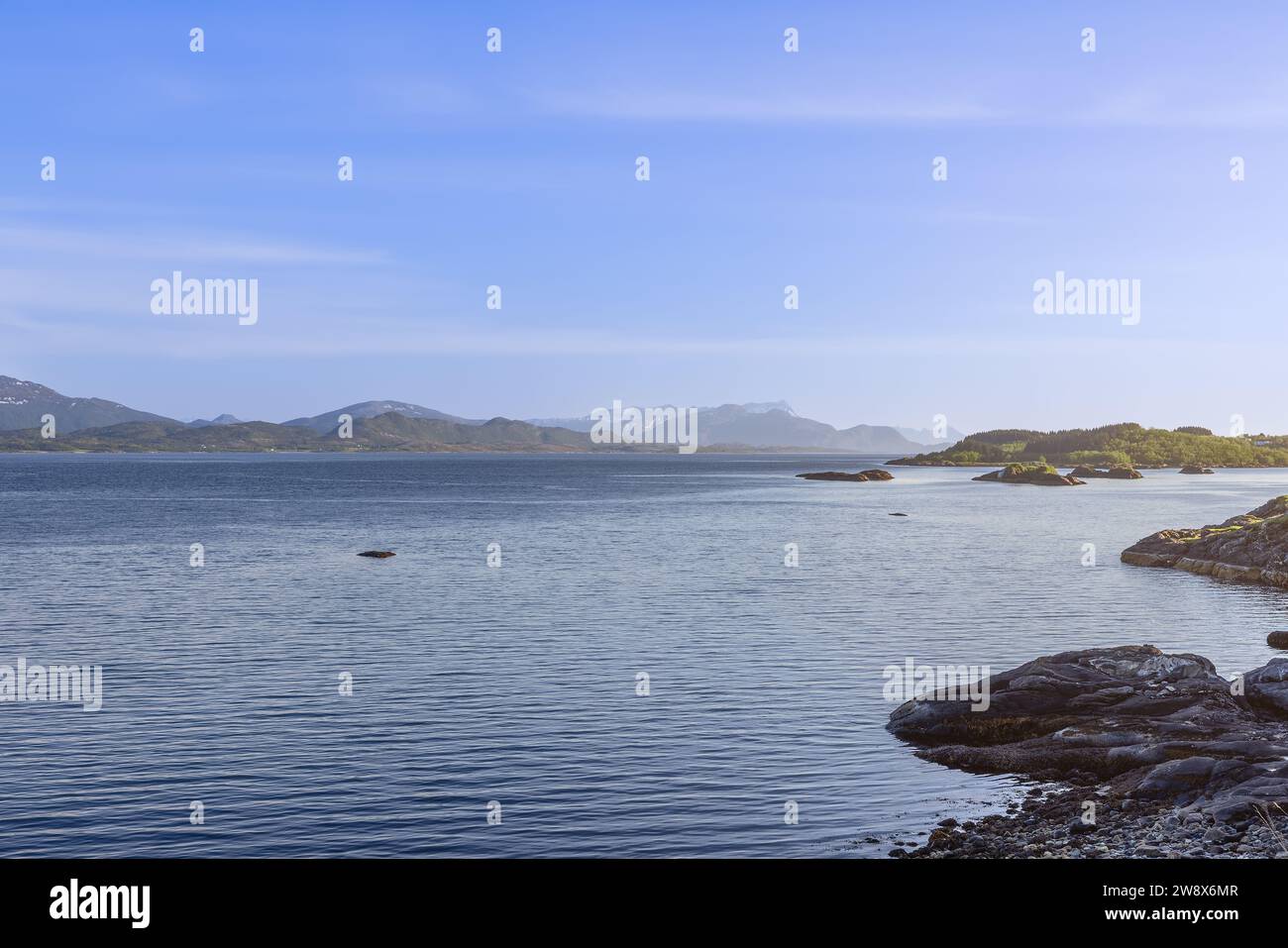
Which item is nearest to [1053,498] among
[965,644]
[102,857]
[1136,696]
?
[965,644]

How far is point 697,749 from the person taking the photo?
31625 millimetres

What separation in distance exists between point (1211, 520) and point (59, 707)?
123625 mm

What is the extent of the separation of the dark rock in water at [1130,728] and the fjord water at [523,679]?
1.93 meters

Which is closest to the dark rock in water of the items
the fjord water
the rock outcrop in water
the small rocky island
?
the small rocky island

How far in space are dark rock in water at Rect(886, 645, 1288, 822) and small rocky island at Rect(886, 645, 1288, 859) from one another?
0.04 meters

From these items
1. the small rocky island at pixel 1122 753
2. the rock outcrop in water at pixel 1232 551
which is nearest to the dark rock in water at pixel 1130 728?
the small rocky island at pixel 1122 753

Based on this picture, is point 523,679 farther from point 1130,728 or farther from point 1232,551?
point 1232,551

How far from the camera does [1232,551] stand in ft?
249

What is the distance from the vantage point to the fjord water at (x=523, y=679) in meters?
25.5

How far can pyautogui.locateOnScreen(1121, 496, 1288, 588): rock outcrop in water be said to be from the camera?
71500mm

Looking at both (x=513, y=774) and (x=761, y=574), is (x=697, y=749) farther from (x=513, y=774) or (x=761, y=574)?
(x=761, y=574)

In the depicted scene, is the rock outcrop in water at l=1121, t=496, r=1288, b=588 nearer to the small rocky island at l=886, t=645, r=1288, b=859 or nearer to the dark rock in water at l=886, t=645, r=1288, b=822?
the dark rock in water at l=886, t=645, r=1288, b=822
